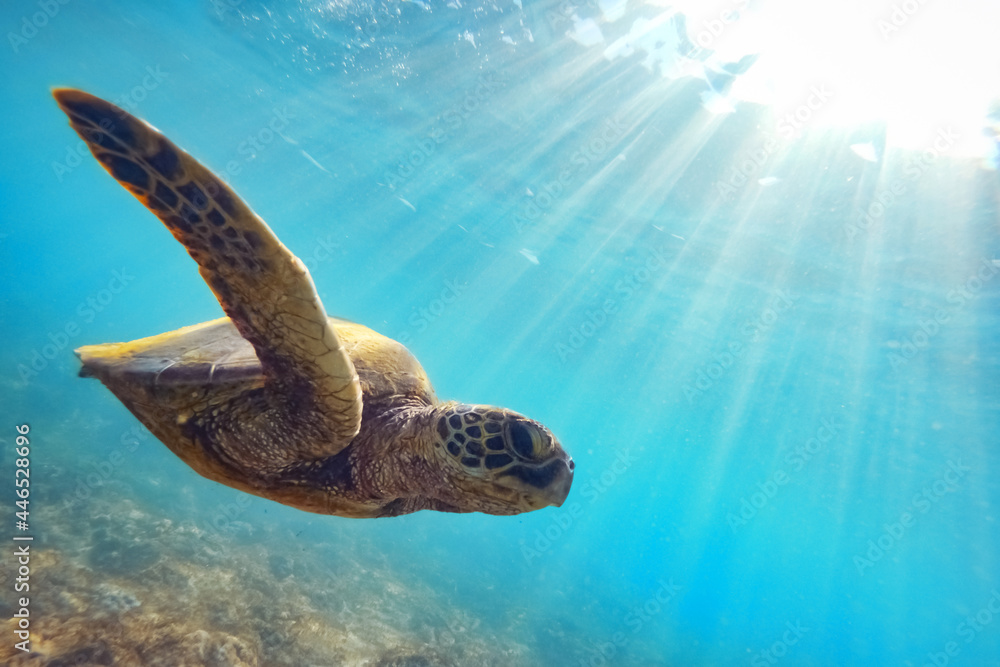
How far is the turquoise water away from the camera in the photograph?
8.28 meters

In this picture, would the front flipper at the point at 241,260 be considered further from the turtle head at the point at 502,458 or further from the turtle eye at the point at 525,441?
the turtle eye at the point at 525,441

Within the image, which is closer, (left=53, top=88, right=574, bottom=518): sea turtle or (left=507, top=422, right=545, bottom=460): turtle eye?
(left=53, top=88, right=574, bottom=518): sea turtle

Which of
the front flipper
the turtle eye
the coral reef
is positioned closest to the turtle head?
the turtle eye

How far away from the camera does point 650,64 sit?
10844mm

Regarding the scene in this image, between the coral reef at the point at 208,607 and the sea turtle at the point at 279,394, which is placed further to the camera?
the coral reef at the point at 208,607

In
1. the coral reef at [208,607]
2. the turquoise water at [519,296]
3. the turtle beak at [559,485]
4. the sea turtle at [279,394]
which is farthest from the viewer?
the turquoise water at [519,296]

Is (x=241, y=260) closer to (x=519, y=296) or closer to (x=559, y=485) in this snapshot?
(x=559, y=485)

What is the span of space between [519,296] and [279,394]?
25078mm

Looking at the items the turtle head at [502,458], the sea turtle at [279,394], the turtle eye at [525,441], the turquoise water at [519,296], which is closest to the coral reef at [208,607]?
the turquoise water at [519,296]

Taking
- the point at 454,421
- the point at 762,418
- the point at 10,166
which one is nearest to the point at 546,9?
the point at 454,421

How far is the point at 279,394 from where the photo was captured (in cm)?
246

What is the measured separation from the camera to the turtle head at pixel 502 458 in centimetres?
228

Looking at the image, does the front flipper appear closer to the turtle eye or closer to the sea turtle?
the sea turtle

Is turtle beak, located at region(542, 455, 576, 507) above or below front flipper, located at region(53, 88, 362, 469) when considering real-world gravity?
below
